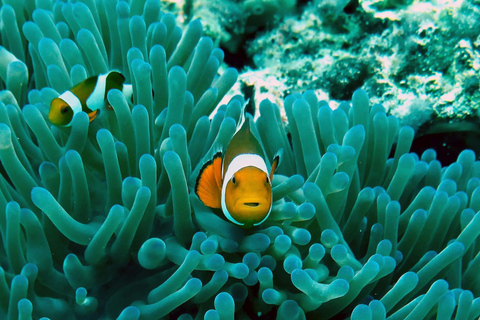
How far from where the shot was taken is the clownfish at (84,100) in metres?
1.49

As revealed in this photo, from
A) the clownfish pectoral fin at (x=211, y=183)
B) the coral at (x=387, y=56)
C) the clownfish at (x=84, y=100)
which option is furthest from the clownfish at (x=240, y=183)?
the coral at (x=387, y=56)

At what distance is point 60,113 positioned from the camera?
1487 millimetres

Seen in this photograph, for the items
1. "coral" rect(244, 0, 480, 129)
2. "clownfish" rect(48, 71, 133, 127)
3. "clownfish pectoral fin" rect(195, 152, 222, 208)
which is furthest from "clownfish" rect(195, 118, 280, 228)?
"coral" rect(244, 0, 480, 129)

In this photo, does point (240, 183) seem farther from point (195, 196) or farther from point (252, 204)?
point (195, 196)

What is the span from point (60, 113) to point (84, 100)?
10 centimetres

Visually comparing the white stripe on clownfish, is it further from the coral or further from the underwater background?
the coral

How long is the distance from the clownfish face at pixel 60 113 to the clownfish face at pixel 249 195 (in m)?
0.70

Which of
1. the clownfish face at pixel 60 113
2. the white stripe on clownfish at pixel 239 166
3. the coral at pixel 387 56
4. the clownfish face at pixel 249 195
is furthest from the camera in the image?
the coral at pixel 387 56

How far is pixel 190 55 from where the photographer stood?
2.04 m

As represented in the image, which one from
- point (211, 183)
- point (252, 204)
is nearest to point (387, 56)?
point (211, 183)

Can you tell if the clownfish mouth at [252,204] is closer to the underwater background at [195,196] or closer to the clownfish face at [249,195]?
the clownfish face at [249,195]

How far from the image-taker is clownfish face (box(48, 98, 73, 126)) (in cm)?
148

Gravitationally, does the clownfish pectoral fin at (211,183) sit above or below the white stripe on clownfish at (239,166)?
below

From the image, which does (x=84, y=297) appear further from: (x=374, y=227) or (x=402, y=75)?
→ (x=402, y=75)
